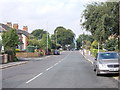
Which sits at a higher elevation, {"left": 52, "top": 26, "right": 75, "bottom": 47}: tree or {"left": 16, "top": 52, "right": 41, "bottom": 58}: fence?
{"left": 52, "top": 26, "right": 75, "bottom": 47}: tree

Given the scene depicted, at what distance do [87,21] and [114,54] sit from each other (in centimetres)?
1182

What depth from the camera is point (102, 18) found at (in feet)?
93.8

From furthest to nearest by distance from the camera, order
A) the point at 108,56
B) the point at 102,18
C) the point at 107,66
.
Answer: the point at 102,18 → the point at 108,56 → the point at 107,66

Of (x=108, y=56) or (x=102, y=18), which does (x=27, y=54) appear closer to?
(x=102, y=18)

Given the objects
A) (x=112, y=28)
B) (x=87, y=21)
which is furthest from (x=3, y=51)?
(x=112, y=28)

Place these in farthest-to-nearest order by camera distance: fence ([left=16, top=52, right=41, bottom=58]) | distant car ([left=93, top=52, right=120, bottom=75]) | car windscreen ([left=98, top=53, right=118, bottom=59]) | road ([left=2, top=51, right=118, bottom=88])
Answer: fence ([left=16, top=52, right=41, bottom=58])
car windscreen ([left=98, top=53, right=118, bottom=59])
distant car ([left=93, top=52, right=120, bottom=75])
road ([left=2, top=51, right=118, bottom=88])

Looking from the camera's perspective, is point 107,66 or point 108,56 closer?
point 107,66

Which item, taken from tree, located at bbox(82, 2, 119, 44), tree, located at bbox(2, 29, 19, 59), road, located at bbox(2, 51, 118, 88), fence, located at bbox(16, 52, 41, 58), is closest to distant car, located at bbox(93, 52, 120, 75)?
road, located at bbox(2, 51, 118, 88)

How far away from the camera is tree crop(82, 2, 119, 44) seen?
2825cm

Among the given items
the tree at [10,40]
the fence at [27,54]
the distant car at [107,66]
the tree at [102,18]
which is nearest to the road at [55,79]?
the distant car at [107,66]

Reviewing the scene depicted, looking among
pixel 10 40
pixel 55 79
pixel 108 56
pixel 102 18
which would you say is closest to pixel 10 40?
pixel 10 40

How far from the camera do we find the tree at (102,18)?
2825 centimetres

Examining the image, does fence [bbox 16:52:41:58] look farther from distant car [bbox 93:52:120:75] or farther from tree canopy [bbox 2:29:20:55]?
distant car [bbox 93:52:120:75]

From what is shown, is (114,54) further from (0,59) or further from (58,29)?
(58,29)
